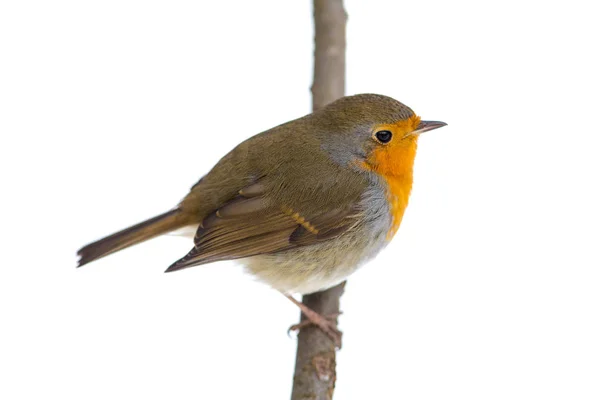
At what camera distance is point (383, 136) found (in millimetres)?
2877

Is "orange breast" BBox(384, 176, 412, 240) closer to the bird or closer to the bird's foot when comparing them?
the bird

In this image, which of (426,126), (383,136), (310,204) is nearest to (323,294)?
(310,204)

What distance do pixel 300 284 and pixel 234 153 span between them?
2.09ft

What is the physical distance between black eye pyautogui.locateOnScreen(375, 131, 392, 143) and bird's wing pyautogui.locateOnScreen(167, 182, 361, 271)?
29 centimetres

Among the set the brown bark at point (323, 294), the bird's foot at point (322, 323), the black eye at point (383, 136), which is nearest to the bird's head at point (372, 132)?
the black eye at point (383, 136)

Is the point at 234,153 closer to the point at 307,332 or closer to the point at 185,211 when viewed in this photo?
the point at 185,211

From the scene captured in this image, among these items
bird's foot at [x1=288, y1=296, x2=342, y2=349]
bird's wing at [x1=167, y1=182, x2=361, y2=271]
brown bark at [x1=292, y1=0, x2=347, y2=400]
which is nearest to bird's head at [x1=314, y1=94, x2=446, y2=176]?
bird's wing at [x1=167, y1=182, x2=361, y2=271]

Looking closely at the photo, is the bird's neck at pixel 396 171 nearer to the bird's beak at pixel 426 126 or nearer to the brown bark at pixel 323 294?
the bird's beak at pixel 426 126

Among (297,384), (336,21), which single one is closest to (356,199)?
(297,384)

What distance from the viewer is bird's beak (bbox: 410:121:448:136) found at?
2.88 m

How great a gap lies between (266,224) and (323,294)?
18.9 inches

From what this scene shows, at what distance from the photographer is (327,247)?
2.89m

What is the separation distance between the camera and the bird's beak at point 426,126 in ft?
9.44

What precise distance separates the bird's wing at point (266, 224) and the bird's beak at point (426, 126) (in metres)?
0.40
